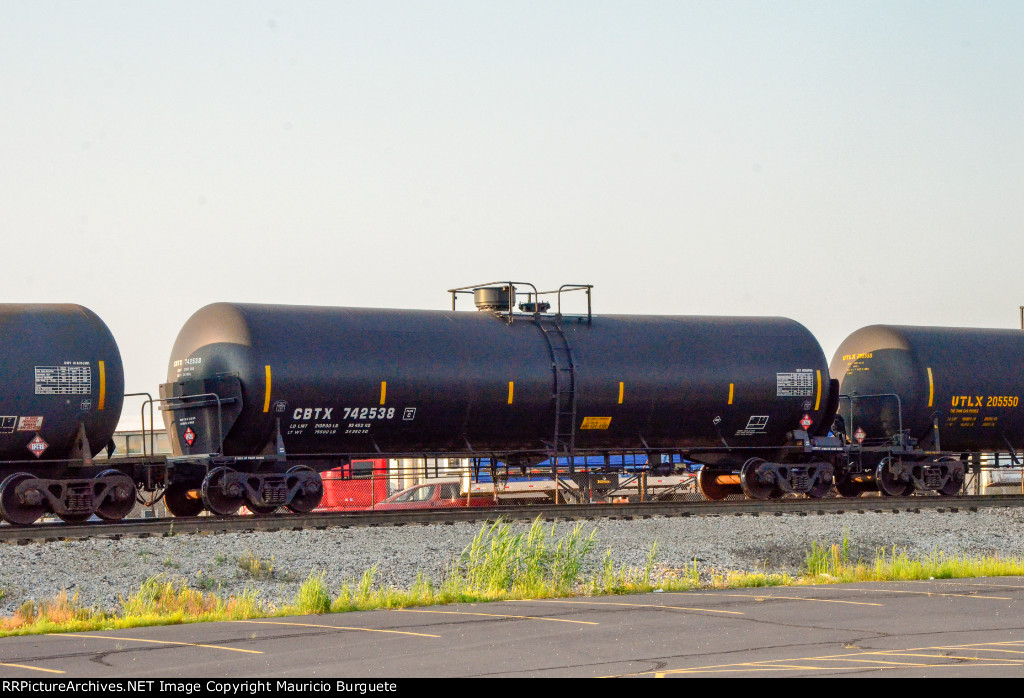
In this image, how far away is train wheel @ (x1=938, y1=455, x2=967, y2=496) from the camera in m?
25.8

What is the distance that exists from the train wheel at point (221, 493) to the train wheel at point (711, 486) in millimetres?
9488

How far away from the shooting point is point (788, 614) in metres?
11.3

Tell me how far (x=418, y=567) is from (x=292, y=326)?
5.27 meters

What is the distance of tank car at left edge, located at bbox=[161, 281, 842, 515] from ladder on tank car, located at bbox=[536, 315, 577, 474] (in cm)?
2

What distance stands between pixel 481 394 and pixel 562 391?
1.53m

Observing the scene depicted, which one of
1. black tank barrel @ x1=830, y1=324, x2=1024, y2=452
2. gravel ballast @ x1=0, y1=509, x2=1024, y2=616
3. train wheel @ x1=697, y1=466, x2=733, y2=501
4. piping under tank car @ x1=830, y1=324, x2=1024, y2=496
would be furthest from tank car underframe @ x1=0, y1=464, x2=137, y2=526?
black tank barrel @ x1=830, y1=324, x2=1024, y2=452

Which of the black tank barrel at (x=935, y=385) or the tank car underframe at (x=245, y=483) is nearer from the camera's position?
the tank car underframe at (x=245, y=483)

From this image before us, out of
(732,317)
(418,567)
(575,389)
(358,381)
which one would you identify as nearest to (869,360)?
(732,317)

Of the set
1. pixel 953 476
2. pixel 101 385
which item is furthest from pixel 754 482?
pixel 101 385

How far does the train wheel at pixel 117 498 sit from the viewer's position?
18.4m

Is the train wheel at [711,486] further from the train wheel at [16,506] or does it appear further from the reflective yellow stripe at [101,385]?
the train wheel at [16,506]

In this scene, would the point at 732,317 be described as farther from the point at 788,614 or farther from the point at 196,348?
the point at 788,614

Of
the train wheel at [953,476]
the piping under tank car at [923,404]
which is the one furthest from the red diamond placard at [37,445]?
the train wheel at [953,476]

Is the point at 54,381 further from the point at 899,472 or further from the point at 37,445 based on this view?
the point at 899,472
